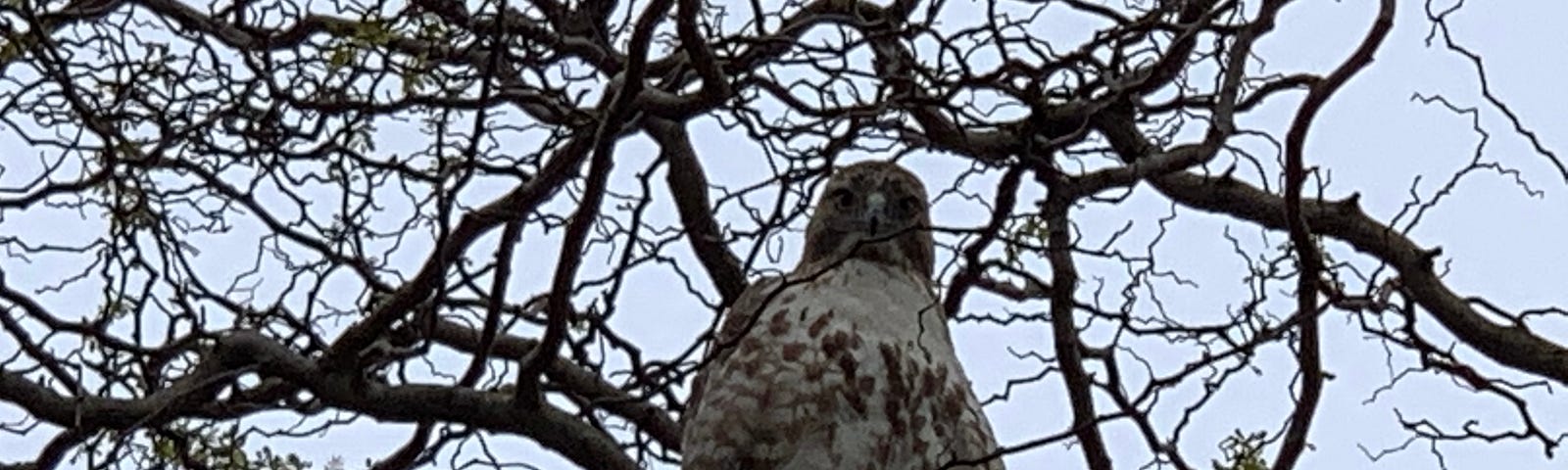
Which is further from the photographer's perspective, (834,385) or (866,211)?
(866,211)

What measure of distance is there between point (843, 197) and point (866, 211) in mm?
61

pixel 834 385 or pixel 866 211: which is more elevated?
pixel 866 211

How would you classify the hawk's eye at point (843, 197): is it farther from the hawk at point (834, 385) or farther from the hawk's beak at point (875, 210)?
the hawk at point (834, 385)

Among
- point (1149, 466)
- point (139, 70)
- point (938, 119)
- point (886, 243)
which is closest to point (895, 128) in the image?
point (938, 119)

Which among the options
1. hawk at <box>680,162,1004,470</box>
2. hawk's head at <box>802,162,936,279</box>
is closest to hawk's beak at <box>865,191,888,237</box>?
hawk's head at <box>802,162,936,279</box>

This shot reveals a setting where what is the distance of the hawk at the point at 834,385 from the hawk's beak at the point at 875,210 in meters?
0.21

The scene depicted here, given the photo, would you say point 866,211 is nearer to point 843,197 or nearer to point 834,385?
point 843,197

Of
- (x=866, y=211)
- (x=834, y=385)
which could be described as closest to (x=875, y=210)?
(x=866, y=211)

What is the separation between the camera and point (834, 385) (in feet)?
11.8

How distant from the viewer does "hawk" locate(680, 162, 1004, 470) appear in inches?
140

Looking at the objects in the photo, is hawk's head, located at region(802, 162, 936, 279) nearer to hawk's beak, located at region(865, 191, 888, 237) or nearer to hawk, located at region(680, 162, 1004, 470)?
hawk's beak, located at region(865, 191, 888, 237)

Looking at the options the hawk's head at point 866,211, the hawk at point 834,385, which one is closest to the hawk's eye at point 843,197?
the hawk's head at point 866,211

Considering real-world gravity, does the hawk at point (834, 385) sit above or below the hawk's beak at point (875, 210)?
below

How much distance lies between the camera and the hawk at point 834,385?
11.7ft
